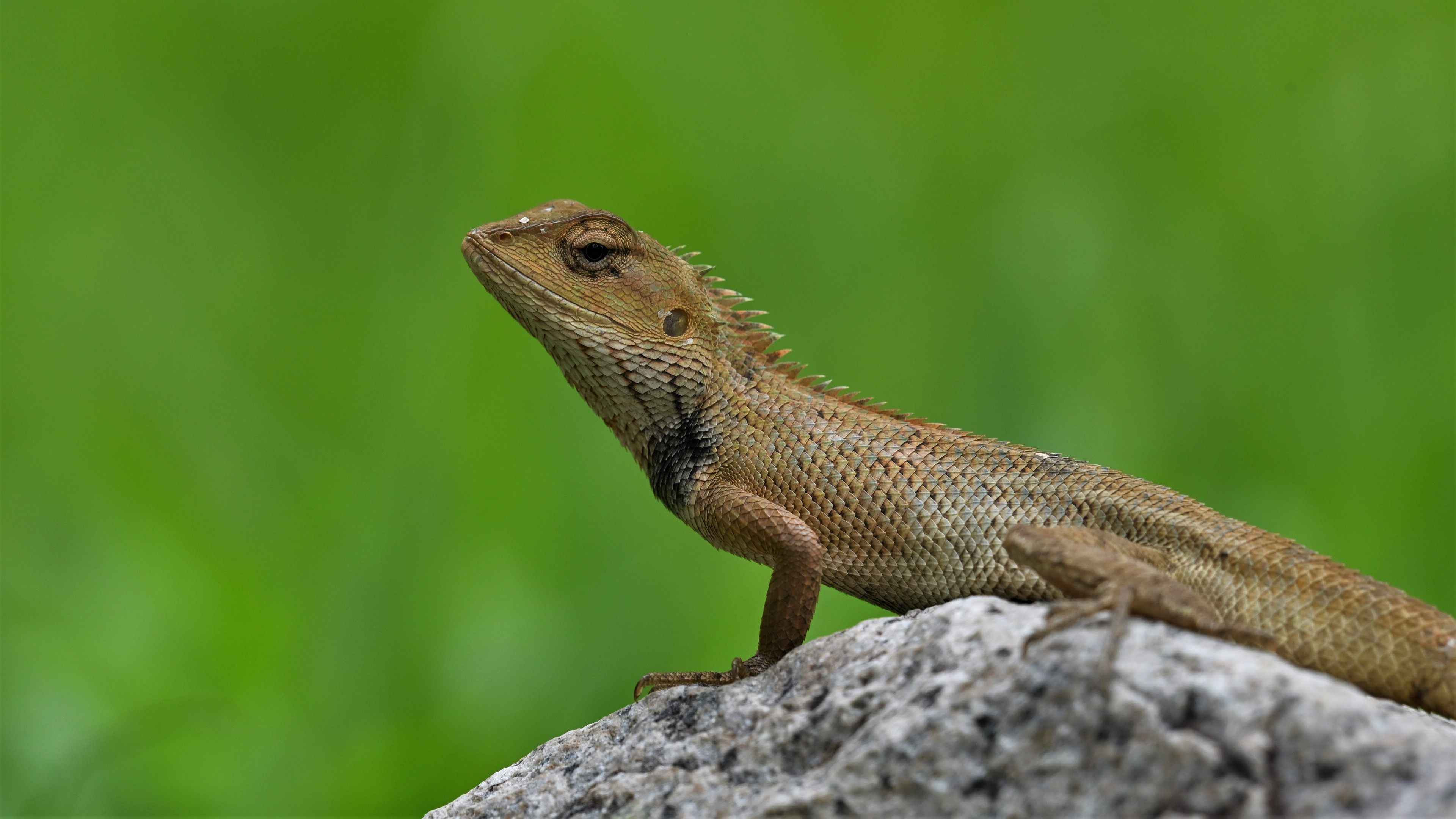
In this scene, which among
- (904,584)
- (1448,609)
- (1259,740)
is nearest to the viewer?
(1259,740)

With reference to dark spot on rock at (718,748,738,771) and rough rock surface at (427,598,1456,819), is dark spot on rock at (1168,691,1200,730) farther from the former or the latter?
dark spot on rock at (718,748,738,771)

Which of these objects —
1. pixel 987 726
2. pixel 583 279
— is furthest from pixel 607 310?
pixel 987 726

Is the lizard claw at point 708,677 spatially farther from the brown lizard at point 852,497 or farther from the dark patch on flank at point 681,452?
the dark patch on flank at point 681,452

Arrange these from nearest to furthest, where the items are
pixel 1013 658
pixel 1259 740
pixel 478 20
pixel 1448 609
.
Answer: pixel 1259 740 → pixel 1013 658 → pixel 1448 609 → pixel 478 20

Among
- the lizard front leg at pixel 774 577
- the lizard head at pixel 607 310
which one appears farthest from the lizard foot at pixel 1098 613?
the lizard head at pixel 607 310

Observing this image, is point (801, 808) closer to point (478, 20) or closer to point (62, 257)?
point (478, 20)

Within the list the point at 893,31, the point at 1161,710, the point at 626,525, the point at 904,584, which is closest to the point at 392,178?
the point at 626,525
